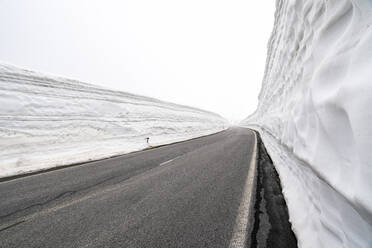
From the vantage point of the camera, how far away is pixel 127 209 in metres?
2.70

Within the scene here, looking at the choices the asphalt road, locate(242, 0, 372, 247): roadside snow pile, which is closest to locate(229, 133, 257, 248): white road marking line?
the asphalt road

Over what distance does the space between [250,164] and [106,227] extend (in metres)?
3.82

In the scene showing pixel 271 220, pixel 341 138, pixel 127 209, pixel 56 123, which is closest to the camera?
pixel 341 138

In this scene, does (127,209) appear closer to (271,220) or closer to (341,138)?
(271,220)

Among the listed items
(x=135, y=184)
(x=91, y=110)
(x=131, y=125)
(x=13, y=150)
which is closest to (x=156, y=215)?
(x=135, y=184)

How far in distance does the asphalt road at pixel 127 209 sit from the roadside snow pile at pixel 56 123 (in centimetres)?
234

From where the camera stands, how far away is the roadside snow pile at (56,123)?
19.9ft

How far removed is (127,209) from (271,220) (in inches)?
78.6

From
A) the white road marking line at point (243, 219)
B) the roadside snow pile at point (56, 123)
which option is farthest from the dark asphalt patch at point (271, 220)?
the roadside snow pile at point (56, 123)

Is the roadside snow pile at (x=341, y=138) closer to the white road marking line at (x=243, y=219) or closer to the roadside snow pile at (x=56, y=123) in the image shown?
the white road marking line at (x=243, y=219)

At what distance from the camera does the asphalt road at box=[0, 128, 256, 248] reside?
201 cm

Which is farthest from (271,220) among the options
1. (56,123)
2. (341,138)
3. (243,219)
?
(56,123)

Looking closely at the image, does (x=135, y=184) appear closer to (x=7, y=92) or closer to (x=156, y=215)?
(x=156, y=215)

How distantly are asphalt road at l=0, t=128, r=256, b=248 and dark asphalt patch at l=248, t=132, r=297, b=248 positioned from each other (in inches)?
6.4
